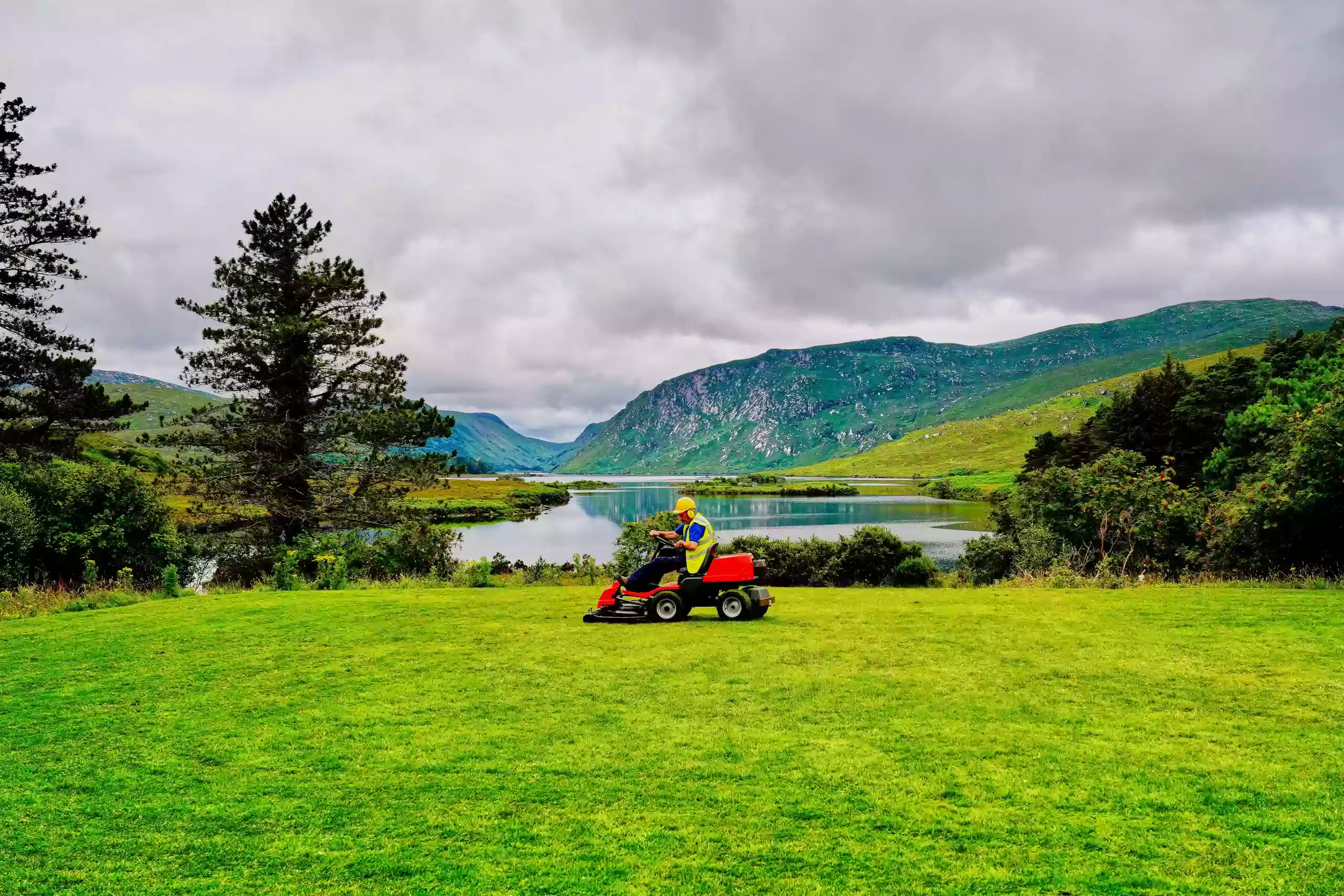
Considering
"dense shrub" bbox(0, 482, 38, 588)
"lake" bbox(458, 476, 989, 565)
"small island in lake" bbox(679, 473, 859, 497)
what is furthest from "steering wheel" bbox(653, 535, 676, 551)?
"small island in lake" bbox(679, 473, 859, 497)

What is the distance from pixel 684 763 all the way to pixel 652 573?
744cm

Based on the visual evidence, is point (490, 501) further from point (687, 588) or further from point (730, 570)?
point (730, 570)

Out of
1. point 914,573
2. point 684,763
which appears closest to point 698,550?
point 684,763

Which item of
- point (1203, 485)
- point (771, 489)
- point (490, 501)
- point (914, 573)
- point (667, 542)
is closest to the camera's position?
point (667, 542)

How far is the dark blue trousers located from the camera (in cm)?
1381

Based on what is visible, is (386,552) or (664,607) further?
(386,552)

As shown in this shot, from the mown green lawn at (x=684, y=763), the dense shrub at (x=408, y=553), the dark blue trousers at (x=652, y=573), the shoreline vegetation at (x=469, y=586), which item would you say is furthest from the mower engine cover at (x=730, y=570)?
the dense shrub at (x=408, y=553)

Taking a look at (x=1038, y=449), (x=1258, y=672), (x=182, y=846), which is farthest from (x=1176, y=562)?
(x=1038, y=449)

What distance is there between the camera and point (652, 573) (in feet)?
45.4

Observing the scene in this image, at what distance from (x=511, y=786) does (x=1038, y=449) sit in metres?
77.7

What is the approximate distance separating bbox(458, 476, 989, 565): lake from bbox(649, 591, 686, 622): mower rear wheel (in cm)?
2021

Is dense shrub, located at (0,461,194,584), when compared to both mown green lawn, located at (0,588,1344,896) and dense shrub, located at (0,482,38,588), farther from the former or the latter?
mown green lawn, located at (0,588,1344,896)

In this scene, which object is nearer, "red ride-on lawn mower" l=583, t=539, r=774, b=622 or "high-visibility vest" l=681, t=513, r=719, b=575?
"high-visibility vest" l=681, t=513, r=719, b=575

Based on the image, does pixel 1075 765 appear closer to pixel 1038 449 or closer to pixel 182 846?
pixel 182 846
